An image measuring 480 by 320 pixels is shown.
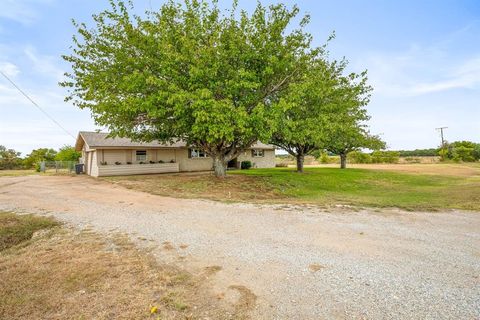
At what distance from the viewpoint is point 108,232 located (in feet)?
20.2

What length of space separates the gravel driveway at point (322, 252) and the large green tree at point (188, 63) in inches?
230

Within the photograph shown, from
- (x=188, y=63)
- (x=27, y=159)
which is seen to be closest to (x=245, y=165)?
(x=188, y=63)

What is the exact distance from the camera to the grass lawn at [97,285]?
2.99 meters

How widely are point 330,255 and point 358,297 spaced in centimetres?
145

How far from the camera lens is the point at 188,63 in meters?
13.7

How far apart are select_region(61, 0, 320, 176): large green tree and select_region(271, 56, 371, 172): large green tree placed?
1.21m

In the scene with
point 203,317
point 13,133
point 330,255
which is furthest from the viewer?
point 13,133

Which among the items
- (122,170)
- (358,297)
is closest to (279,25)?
(358,297)

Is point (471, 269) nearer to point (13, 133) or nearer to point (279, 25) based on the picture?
point (279, 25)

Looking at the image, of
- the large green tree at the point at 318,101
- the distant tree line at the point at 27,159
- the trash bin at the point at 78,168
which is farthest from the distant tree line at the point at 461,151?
the distant tree line at the point at 27,159

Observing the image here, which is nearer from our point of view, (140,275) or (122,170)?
(140,275)

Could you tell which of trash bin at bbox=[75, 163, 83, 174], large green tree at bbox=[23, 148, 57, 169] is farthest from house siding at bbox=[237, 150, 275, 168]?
large green tree at bbox=[23, 148, 57, 169]

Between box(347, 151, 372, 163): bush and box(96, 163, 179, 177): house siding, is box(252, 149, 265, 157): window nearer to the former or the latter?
box(96, 163, 179, 177): house siding

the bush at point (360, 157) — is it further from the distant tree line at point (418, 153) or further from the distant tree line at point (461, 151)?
the distant tree line at point (418, 153)
